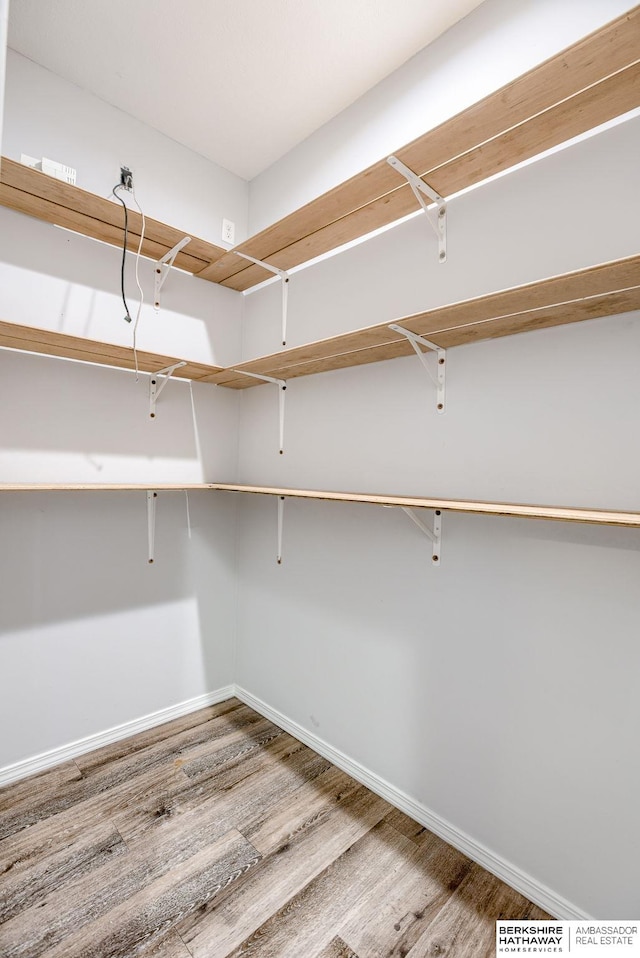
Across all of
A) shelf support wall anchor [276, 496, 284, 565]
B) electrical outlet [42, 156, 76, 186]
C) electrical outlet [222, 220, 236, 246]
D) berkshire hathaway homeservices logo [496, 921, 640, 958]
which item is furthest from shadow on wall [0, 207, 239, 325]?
berkshire hathaway homeservices logo [496, 921, 640, 958]

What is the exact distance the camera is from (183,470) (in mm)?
2293

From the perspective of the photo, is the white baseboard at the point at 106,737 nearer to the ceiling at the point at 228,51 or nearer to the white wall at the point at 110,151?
the white wall at the point at 110,151

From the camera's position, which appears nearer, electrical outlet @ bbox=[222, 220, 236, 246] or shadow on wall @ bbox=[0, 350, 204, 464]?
shadow on wall @ bbox=[0, 350, 204, 464]

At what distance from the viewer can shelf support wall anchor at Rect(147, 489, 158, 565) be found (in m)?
2.15

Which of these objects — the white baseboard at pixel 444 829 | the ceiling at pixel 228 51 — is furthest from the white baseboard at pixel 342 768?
the ceiling at pixel 228 51

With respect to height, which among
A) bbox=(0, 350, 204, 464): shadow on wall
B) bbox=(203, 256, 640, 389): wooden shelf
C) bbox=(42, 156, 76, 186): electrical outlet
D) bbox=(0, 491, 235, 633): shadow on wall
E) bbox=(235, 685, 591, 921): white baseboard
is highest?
bbox=(42, 156, 76, 186): electrical outlet

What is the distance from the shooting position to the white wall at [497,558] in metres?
1.22

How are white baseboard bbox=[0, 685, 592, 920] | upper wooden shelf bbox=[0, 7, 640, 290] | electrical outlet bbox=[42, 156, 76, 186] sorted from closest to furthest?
upper wooden shelf bbox=[0, 7, 640, 290], white baseboard bbox=[0, 685, 592, 920], electrical outlet bbox=[42, 156, 76, 186]

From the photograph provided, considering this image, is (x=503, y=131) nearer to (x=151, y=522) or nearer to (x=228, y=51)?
(x=228, y=51)

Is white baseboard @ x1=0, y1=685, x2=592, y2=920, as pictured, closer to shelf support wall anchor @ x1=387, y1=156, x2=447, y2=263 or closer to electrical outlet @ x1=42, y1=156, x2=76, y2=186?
shelf support wall anchor @ x1=387, y1=156, x2=447, y2=263

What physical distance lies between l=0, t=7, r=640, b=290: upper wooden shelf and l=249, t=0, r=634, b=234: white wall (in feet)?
1.04

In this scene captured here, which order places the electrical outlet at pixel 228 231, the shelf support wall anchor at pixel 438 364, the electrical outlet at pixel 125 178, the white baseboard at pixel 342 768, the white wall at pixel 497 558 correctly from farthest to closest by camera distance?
the electrical outlet at pixel 228 231 → the electrical outlet at pixel 125 178 → the shelf support wall anchor at pixel 438 364 → the white baseboard at pixel 342 768 → the white wall at pixel 497 558

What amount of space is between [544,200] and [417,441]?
809mm

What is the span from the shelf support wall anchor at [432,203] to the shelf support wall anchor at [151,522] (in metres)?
1.56
